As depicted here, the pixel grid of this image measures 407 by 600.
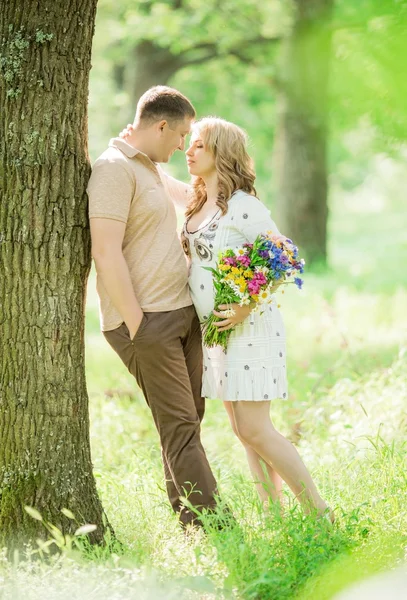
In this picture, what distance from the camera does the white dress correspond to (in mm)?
3781

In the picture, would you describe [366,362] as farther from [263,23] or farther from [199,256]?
[263,23]

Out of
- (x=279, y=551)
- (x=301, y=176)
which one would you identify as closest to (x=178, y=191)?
(x=279, y=551)

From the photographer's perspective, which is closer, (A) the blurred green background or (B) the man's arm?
(A) the blurred green background

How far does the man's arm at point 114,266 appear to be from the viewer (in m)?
3.53

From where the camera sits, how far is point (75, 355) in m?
3.60

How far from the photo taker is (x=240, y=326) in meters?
3.81

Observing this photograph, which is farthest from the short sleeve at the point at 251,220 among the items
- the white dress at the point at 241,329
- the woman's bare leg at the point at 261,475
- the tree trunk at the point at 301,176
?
the tree trunk at the point at 301,176

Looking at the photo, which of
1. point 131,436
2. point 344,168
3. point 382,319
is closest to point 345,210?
point 344,168

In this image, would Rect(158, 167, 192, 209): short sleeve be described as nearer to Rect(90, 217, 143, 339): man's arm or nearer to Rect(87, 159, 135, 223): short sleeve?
Rect(87, 159, 135, 223): short sleeve

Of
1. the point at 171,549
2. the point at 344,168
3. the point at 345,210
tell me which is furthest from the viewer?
the point at 345,210

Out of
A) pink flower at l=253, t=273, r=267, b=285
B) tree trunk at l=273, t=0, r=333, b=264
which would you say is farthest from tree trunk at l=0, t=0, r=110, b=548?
tree trunk at l=273, t=0, r=333, b=264

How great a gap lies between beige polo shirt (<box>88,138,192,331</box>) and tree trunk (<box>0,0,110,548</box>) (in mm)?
226

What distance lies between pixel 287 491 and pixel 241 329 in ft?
2.99

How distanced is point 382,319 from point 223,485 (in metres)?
4.30
